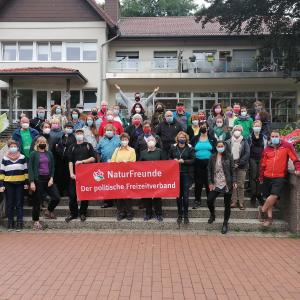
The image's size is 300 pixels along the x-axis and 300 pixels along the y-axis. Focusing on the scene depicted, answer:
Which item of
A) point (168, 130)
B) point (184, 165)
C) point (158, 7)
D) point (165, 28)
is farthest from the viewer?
point (158, 7)

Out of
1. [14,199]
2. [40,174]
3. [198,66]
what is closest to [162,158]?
[40,174]

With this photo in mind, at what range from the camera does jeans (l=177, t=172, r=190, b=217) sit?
866 centimetres

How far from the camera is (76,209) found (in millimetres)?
8977

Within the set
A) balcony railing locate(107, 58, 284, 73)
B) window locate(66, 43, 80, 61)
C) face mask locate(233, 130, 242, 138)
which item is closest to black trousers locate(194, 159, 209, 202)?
face mask locate(233, 130, 242, 138)

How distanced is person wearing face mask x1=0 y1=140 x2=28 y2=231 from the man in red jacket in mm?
5060

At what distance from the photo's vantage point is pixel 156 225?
Answer: 866 centimetres

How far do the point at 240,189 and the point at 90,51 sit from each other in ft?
67.4

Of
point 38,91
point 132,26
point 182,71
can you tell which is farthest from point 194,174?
point 132,26

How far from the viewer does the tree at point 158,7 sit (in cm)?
5259

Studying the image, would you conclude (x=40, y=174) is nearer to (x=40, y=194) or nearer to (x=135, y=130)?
(x=40, y=194)

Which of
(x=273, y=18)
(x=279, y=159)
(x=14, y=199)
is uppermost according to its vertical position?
(x=273, y=18)

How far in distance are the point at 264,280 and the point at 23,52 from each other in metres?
25.4

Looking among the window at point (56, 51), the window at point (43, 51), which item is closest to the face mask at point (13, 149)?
the window at point (56, 51)

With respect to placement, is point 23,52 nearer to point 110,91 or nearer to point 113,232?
point 110,91
